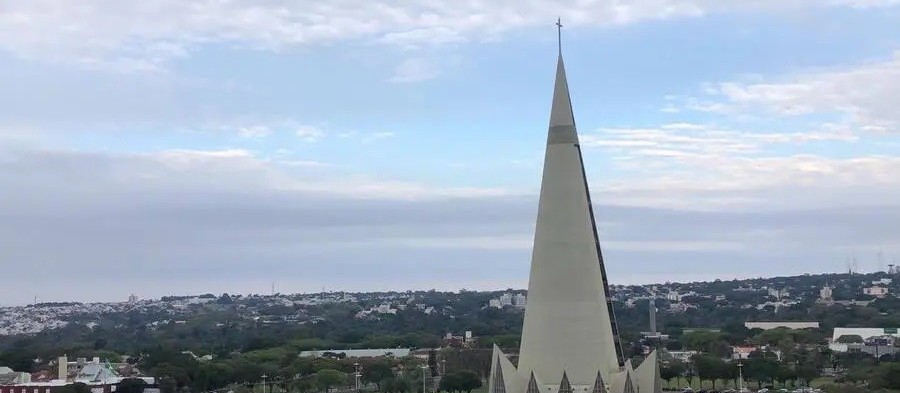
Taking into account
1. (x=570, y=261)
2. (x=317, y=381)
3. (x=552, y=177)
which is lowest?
(x=317, y=381)

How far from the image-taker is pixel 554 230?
21391 millimetres

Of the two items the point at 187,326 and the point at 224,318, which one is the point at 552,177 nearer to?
the point at 187,326

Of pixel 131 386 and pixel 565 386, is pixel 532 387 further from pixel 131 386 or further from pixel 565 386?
pixel 131 386

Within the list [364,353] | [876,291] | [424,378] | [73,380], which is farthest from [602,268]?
[876,291]

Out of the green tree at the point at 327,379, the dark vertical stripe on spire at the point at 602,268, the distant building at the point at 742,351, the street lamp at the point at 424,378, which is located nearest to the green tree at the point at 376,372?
the street lamp at the point at 424,378

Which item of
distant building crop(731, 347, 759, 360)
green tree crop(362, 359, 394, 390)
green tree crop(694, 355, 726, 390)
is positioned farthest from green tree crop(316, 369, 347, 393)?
distant building crop(731, 347, 759, 360)

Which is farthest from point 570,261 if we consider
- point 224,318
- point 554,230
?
point 224,318

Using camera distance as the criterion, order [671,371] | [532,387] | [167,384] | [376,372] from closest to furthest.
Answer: [532,387], [167,384], [671,371], [376,372]

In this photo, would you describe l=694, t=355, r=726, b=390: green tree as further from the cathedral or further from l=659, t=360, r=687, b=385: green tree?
the cathedral

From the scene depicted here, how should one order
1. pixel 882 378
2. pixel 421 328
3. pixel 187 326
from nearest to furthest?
pixel 882 378 < pixel 421 328 < pixel 187 326

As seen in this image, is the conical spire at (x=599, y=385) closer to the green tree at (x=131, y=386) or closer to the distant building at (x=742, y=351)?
the green tree at (x=131, y=386)

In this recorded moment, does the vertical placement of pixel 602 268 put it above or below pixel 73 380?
above

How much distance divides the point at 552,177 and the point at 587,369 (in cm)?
350

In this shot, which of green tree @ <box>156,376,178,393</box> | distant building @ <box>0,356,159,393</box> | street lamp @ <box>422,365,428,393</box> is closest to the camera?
street lamp @ <box>422,365,428,393</box>
